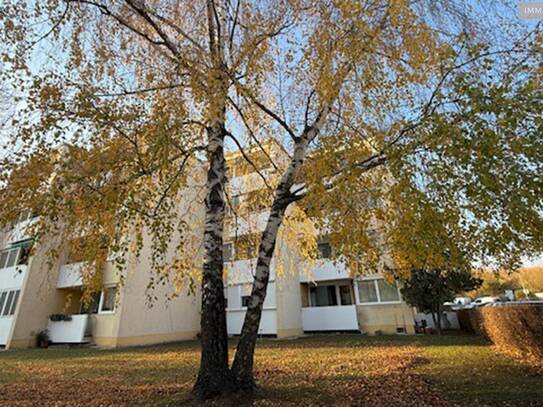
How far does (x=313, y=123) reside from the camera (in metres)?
6.98

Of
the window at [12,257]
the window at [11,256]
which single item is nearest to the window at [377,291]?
the window at [11,256]

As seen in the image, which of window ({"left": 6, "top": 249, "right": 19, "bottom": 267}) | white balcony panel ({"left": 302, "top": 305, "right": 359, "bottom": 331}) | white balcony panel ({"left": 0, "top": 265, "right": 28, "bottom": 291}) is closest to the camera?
white balcony panel ({"left": 302, "top": 305, "right": 359, "bottom": 331})

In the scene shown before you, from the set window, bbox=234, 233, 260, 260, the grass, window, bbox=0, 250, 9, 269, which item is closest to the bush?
the grass

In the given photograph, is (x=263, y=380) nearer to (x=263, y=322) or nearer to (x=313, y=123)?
(x=313, y=123)

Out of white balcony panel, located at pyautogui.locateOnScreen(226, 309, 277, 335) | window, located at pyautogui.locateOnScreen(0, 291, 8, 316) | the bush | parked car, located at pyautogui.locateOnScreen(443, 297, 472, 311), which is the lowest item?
white balcony panel, located at pyautogui.locateOnScreen(226, 309, 277, 335)

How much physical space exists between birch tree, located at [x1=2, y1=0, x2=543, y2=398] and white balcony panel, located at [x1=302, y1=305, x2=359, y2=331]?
45.2 ft

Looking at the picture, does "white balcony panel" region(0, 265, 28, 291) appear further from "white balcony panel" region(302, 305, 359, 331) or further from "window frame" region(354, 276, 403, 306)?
"window frame" region(354, 276, 403, 306)

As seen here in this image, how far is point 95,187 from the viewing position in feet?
17.2

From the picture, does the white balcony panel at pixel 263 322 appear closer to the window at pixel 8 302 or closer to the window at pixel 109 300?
the window at pixel 109 300

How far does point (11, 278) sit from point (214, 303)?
20814 millimetres

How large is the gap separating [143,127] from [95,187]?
1215 millimetres

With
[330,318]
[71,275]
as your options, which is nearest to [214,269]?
[330,318]

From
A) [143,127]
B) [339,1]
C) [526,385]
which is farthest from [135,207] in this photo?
[526,385]

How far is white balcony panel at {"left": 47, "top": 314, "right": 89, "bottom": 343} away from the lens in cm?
1738
